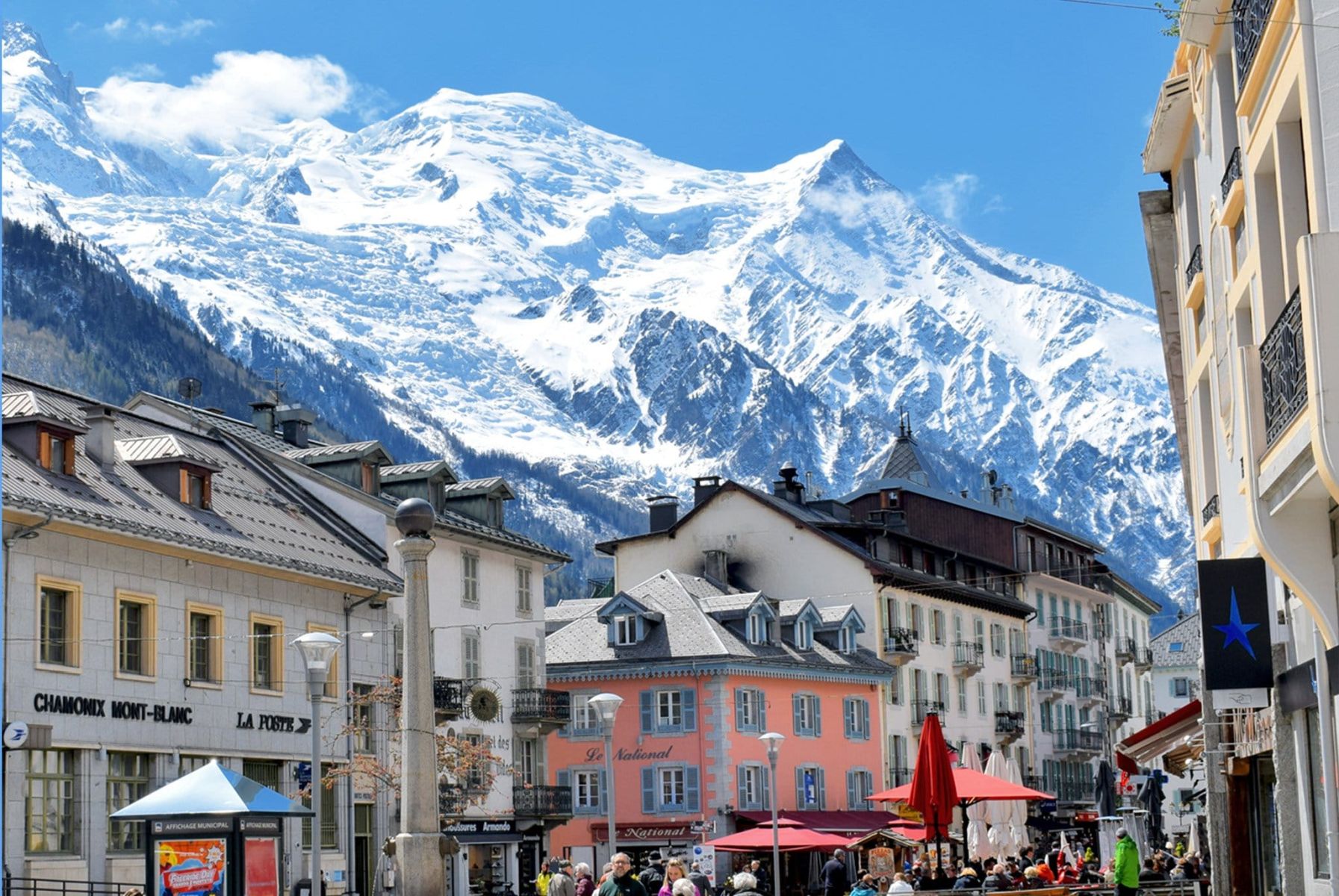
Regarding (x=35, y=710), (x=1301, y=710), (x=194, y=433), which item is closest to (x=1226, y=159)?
(x=1301, y=710)

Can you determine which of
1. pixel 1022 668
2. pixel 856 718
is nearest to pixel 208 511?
pixel 856 718

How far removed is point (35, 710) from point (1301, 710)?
22679mm

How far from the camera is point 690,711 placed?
61344 mm

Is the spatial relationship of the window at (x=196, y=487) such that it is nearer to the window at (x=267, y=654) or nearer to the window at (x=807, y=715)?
the window at (x=267, y=654)

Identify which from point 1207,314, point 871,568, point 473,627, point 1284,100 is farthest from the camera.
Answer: point 871,568

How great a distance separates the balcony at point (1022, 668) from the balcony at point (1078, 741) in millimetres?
5773

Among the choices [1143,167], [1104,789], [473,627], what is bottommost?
[1104,789]

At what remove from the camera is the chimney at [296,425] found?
183 feet

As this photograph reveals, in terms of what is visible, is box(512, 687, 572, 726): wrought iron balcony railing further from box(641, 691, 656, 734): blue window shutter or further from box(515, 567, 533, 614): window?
box(641, 691, 656, 734): blue window shutter

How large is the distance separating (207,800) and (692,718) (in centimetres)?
3995

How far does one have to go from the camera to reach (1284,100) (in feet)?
45.6

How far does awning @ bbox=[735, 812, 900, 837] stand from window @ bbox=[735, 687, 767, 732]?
2.60 metres

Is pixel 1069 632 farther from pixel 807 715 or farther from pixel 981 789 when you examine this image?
pixel 981 789

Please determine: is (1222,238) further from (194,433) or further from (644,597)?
(644,597)
